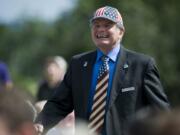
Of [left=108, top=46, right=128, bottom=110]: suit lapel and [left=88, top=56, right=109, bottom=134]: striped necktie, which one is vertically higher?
[left=108, top=46, right=128, bottom=110]: suit lapel

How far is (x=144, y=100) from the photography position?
27.3ft

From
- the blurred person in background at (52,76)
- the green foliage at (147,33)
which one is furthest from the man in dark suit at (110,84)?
the green foliage at (147,33)

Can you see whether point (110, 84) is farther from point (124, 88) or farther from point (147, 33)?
point (147, 33)

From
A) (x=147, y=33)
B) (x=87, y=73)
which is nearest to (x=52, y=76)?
(x=87, y=73)

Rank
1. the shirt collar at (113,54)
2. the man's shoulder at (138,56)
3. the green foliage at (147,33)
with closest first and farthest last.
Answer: the man's shoulder at (138,56)
the shirt collar at (113,54)
the green foliage at (147,33)

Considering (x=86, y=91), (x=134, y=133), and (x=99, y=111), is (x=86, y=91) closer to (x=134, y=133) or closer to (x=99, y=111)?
(x=99, y=111)

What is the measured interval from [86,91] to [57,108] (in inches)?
17.6

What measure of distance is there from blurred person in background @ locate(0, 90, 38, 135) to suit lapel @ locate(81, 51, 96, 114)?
3.92 metres

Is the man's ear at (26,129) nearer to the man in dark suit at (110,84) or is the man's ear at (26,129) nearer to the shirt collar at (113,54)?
the man in dark suit at (110,84)

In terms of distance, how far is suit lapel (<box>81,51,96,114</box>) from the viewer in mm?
8383

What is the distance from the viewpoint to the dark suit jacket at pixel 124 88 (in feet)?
26.9

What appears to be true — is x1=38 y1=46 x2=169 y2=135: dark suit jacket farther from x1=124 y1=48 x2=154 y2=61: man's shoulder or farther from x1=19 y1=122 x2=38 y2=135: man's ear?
x1=19 y1=122 x2=38 y2=135: man's ear

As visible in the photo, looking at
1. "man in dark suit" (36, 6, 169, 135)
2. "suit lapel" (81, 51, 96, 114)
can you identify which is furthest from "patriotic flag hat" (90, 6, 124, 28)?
"suit lapel" (81, 51, 96, 114)

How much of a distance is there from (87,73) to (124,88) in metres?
0.42
